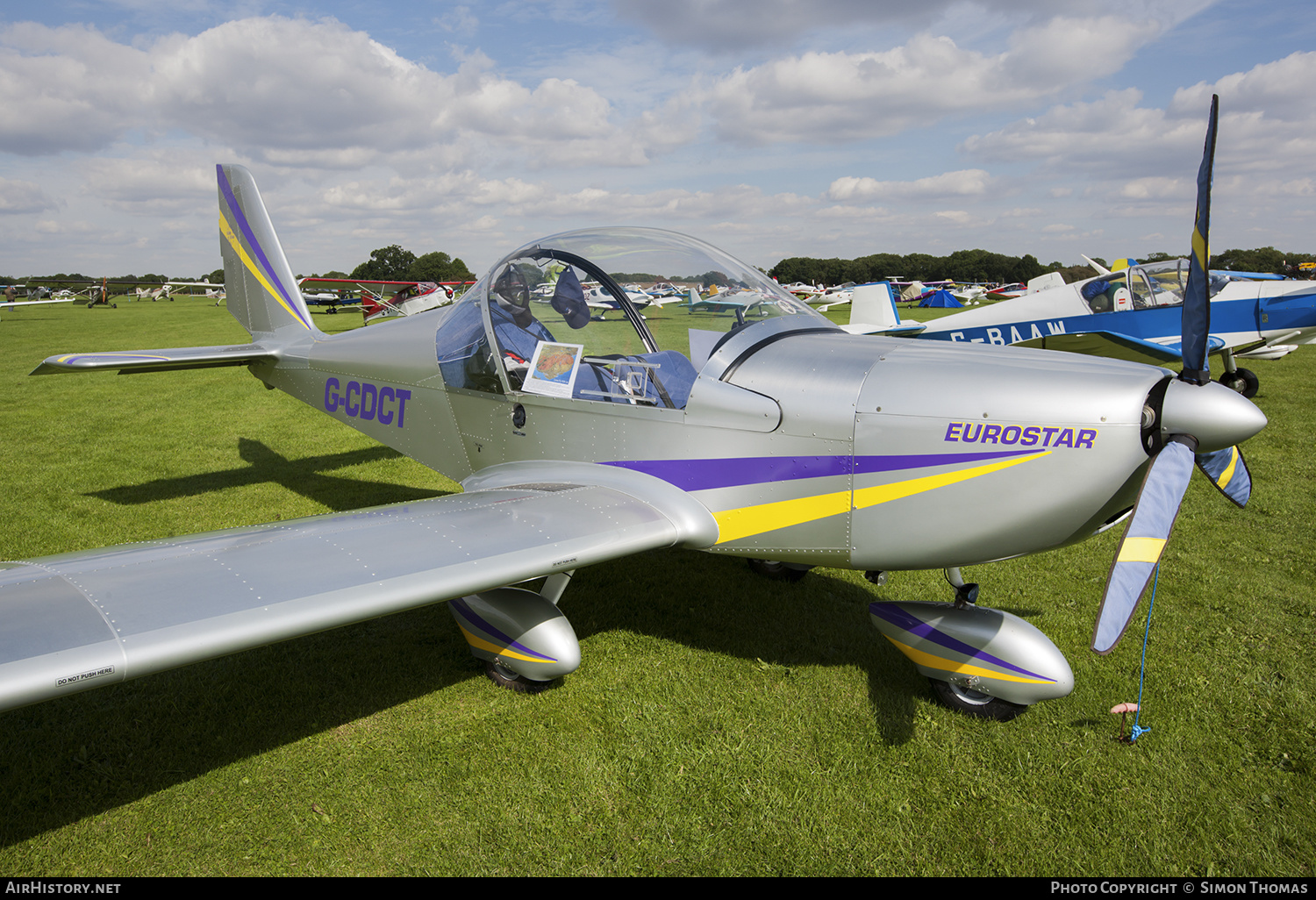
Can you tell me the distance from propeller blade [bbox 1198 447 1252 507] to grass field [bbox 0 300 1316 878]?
109cm

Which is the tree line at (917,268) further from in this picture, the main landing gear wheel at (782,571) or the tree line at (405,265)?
the main landing gear wheel at (782,571)

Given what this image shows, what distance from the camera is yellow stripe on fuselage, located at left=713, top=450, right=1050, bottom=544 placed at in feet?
9.33

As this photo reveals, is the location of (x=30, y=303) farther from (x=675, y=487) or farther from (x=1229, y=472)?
(x=1229, y=472)

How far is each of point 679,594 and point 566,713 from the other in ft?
4.68

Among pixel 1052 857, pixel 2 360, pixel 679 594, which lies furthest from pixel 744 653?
pixel 2 360

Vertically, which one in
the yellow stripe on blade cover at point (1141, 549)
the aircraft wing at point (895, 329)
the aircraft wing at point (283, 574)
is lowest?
the aircraft wing at point (283, 574)

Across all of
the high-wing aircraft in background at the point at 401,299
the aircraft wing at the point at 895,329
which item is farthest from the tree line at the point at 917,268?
the aircraft wing at the point at 895,329

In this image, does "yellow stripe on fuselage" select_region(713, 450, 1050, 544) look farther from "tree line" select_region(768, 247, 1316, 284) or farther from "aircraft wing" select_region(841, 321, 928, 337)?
"tree line" select_region(768, 247, 1316, 284)

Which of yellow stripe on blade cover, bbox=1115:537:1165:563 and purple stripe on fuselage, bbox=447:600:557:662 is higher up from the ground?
yellow stripe on blade cover, bbox=1115:537:1165:563

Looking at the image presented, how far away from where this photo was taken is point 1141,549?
240 cm

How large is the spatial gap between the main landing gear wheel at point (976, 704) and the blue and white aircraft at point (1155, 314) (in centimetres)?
753

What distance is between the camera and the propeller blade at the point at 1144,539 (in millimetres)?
2246

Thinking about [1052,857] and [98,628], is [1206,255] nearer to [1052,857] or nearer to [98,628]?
[1052,857]

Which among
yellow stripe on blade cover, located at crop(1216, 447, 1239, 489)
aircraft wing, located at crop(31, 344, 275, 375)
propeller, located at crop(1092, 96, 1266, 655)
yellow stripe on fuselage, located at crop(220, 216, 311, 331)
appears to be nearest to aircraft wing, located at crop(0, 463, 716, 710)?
propeller, located at crop(1092, 96, 1266, 655)
